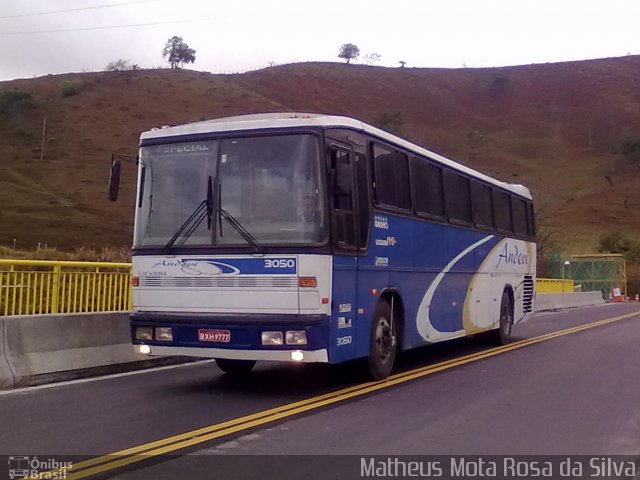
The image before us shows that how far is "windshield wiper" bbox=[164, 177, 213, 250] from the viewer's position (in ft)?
33.2

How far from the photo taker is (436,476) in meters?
6.82

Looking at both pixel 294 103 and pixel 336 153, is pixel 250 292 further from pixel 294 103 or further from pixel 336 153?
pixel 294 103

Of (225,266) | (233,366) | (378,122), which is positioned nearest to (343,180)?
(225,266)

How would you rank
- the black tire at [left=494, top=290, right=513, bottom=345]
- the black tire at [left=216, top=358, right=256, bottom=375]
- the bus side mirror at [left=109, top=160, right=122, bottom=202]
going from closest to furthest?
the bus side mirror at [left=109, top=160, right=122, bottom=202], the black tire at [left=216, top=358, right=256, bottom=375], the black tire at [left=494, top=290, right=513, bottom=345]

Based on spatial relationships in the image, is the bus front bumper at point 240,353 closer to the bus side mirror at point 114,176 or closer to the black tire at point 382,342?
the black tire at point 382,342

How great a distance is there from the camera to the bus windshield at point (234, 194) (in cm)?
982

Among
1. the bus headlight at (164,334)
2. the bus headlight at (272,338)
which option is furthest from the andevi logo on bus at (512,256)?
the bus headlight at (164,334)

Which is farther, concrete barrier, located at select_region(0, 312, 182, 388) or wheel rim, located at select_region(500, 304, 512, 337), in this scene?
wheel rim, located at select_region(500, 304, 512, 337)

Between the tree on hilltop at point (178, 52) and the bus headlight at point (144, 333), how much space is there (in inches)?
4643

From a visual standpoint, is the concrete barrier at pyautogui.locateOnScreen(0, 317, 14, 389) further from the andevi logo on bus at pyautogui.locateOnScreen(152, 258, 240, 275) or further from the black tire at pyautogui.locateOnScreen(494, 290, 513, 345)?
the black tire at pyautogui.locateOnScreen(494, 290, 513, 345)

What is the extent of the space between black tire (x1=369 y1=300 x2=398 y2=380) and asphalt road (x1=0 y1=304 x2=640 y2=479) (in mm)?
313

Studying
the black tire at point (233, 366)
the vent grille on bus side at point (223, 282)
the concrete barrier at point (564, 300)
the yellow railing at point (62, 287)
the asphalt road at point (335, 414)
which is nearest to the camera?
the asphalt road at point (335, 414)

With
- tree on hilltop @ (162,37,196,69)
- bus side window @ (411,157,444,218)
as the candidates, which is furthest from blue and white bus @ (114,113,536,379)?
tree on hilltop @ (162,37,196,69)

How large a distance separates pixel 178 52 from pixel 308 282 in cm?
12014
